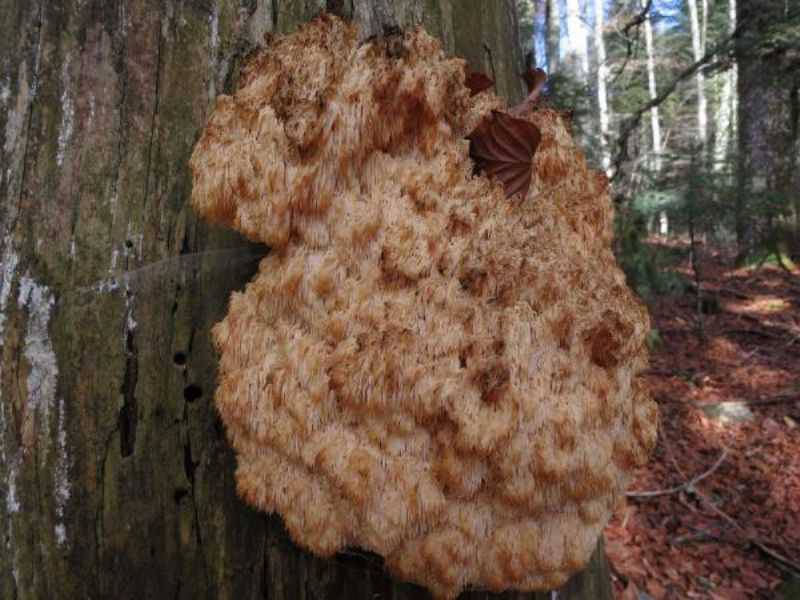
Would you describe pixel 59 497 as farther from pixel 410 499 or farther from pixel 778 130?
pixel 778 130

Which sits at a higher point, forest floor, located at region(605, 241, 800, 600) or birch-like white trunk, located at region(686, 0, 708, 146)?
birch-like white trunk, located at region(686, 0, 708, 146)

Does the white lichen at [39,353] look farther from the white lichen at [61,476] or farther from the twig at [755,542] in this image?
the twig at [755,542]

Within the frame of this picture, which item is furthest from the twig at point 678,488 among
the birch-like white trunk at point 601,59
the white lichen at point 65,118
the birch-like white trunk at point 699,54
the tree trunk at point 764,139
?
the birch-like white trunk at point 699,54

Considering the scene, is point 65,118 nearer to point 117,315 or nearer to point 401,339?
point 117,315

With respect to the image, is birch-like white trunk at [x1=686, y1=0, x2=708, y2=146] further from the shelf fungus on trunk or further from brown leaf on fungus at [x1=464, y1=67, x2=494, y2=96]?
the shelf fungus on trunk

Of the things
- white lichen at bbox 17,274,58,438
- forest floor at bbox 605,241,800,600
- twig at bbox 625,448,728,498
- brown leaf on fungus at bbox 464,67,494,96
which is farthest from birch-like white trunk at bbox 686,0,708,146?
white lichen at bbox 17,274,58,438

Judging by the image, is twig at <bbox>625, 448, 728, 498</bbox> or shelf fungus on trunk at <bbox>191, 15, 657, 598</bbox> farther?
twig at <bbox>625, 448, 728, 498</bbox>
